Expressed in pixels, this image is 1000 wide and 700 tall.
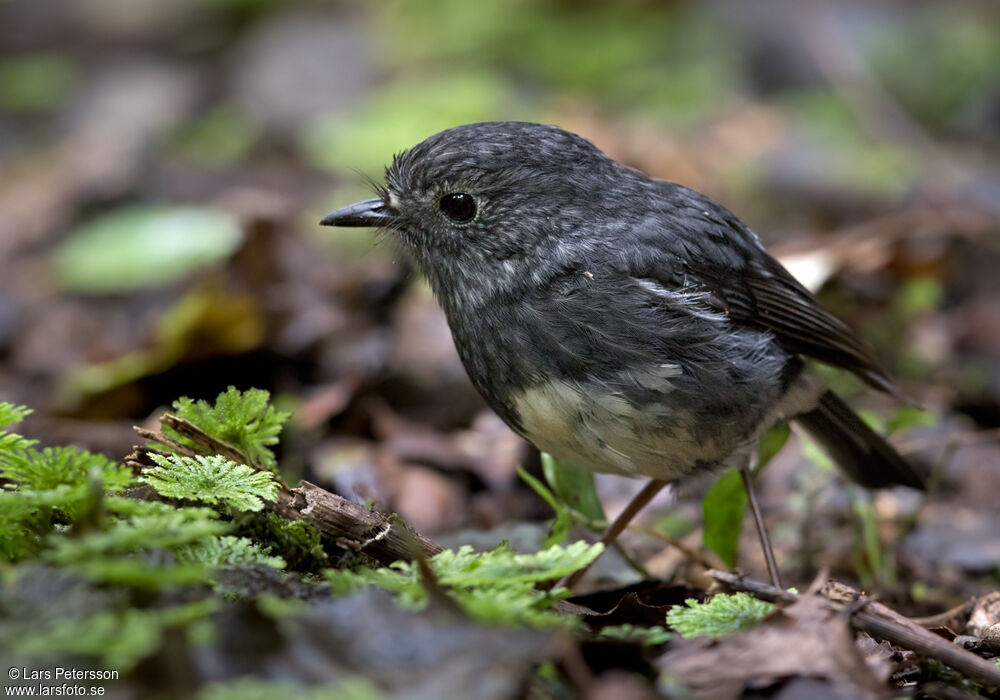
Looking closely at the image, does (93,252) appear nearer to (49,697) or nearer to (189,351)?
(189,351)

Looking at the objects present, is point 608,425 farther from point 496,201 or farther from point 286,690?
point 286,690

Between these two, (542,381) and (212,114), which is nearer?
(542,381)

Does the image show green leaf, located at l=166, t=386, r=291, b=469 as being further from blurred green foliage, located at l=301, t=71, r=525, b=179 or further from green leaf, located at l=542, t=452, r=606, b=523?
blurred green foliage, located at l=301, t=71, r=525, b=179

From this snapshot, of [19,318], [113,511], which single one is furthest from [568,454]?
[19,318]

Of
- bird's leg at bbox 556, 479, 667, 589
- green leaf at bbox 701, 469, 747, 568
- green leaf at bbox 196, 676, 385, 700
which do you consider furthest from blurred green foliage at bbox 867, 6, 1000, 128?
green leaf at bbox 196, 676, 385, 700

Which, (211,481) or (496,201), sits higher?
(496,201)

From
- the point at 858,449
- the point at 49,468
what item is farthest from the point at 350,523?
the point at 858,449

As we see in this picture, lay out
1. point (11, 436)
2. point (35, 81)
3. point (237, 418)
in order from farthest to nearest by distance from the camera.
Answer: point (35, 81)
point (237, 418)
point (11, 436)
